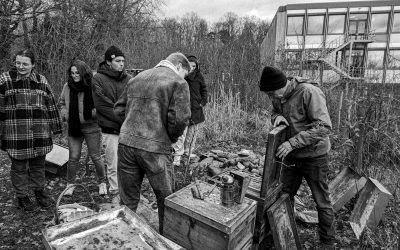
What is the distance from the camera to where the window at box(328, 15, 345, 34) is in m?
26.4

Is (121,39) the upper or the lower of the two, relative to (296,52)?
upper

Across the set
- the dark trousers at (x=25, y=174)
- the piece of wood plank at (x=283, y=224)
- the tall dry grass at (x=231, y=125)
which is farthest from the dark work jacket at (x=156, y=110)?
the tall dry grass at (x=231, y=125)

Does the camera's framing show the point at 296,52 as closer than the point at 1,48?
No

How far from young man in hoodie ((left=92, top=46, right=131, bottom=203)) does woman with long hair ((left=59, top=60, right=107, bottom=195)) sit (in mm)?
234

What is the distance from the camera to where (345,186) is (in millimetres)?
4168

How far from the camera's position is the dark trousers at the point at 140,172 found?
2.63 metres

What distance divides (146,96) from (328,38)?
2811 centimetres

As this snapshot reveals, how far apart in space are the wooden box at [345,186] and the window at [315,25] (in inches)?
1004

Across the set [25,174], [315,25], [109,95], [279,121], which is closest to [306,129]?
[279,121]

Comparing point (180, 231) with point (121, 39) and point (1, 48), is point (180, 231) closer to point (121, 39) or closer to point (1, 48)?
point (1, 48)

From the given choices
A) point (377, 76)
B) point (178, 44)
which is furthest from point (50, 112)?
point (178, 44)

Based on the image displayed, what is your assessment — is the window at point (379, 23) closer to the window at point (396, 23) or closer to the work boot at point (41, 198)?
Answer: the window at point (396, 23)

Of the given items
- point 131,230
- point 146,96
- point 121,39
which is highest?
point 121,39

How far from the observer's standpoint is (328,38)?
26.4m
